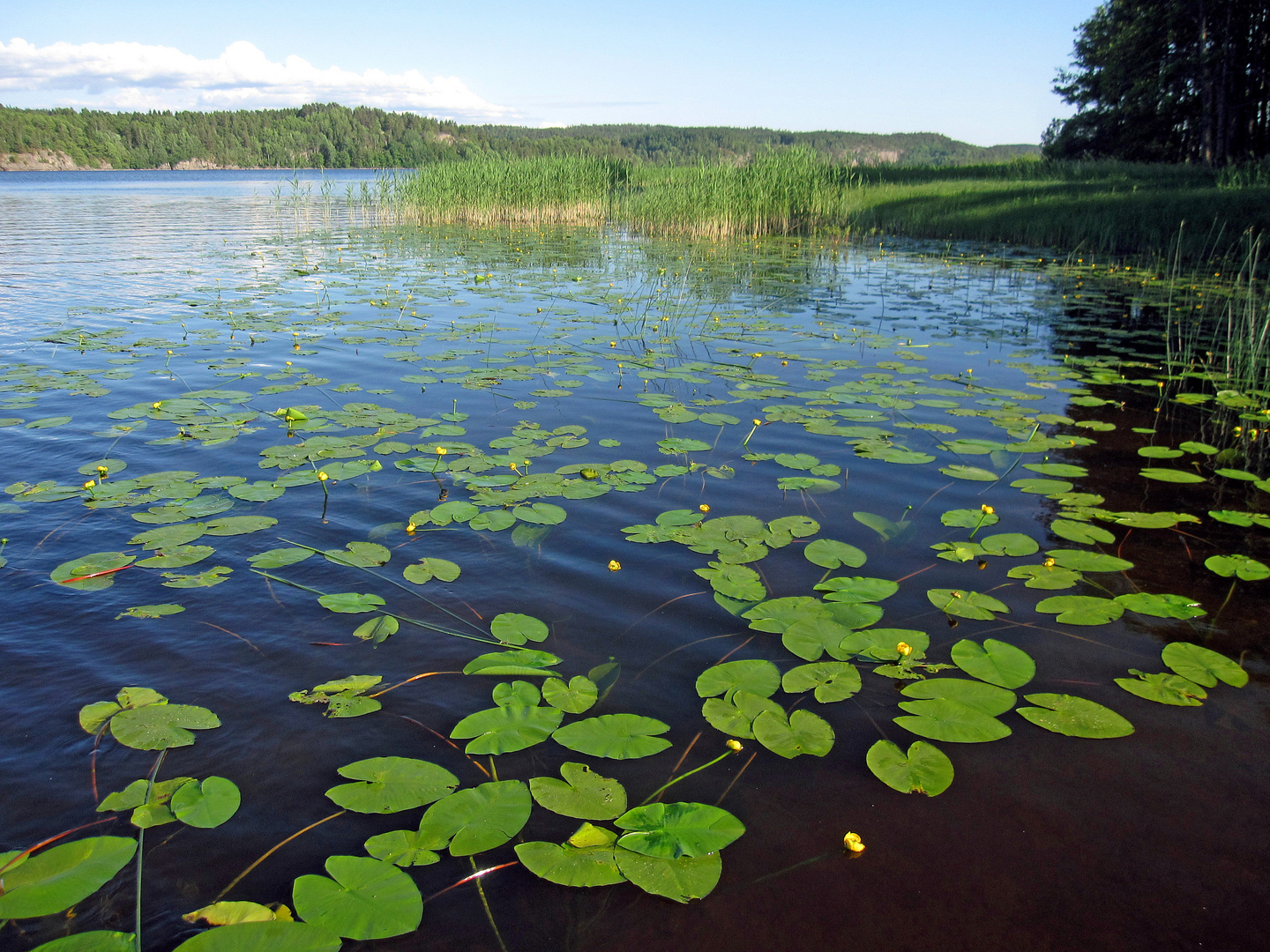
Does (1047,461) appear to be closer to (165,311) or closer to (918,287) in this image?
(918,287)

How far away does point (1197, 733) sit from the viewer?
1.80 meters

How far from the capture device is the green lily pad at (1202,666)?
1967mm

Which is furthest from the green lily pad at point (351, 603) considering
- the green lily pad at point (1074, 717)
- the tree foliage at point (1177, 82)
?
the tree foliage at point (1177, 82)

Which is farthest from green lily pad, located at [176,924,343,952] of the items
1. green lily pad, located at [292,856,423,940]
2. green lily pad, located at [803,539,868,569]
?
green lily pad, located at [803,539,868,569]

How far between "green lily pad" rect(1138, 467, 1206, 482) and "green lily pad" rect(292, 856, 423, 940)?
3613mm

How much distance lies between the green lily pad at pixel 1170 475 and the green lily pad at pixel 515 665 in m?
3.05

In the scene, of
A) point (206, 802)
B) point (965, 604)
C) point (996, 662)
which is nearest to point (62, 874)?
point (206, 802)

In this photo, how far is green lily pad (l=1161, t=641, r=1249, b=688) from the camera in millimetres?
1967

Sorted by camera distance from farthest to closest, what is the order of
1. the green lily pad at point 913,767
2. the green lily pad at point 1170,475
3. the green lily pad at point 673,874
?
the green lily pad at point 1170,475 < the green lily pad at point 913,767 < the green lily pad at point 673,874

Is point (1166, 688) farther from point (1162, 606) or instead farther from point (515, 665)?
point (515, 665)

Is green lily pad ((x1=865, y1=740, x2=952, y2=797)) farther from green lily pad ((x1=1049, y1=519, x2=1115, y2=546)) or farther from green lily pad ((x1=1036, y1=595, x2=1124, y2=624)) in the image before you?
green lily pad ((x1=1049, y1=519, x2=1115, y2=546))

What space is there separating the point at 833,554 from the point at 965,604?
1.54 feet

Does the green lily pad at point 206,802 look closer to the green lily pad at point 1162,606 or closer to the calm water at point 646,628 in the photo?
the calm water at point 646,628

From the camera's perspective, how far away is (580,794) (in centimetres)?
155
